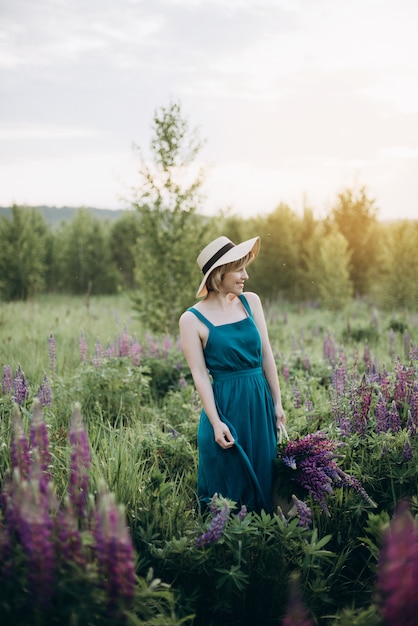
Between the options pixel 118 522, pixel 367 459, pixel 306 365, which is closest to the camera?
pixel 118 522

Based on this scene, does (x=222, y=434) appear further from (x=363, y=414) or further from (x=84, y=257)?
(x=84, y=257)

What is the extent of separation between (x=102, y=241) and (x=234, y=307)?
2174 centimetres

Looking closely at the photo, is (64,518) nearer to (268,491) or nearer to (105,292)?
(268,491)

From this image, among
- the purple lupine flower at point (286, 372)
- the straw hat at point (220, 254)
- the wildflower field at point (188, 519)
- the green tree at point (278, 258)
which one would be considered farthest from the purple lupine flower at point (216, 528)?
the green tree at point (278, 258)

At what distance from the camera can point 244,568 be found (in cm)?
261

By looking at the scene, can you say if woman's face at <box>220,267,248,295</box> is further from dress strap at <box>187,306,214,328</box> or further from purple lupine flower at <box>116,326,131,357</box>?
purple lupine flower at <box>116,326,131,357</box>

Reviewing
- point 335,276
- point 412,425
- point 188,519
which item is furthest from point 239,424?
point 335,276

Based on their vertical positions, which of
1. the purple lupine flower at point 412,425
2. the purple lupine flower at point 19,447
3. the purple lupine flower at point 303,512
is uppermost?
the purple lupine flower at point 19,447

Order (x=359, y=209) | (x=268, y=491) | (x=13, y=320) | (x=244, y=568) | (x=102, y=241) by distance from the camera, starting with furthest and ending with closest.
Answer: (x=102, y=241) → (x=359, y=209) → (x=13, y=320) → (x=268, y=491) → (x=244, y=568)

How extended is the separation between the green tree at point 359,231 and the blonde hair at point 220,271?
1554 cm

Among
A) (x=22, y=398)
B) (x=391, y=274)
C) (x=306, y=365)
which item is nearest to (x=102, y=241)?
(x=391, y=274)

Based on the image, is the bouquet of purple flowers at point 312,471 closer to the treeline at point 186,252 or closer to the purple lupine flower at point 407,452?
the purple lupine flower at point 407,452

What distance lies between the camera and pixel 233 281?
3283mm

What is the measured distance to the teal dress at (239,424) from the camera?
10.6 ft
